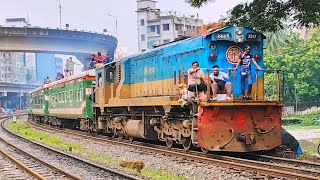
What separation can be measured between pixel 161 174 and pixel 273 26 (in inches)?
232

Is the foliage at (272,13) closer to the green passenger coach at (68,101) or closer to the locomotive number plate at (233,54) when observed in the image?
the locomotive number plate at (233,54)

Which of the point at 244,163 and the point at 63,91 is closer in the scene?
the point at 244,163

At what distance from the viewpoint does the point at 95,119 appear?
69.5 feet

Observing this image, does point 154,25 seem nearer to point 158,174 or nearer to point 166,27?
point 166,27

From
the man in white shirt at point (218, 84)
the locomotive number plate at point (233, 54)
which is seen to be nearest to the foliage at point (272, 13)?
the locomotive number plate at point (233, 54)

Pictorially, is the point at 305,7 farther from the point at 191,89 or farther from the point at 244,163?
the point at 244,163

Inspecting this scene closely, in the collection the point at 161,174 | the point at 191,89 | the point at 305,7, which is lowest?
the point at 161,174

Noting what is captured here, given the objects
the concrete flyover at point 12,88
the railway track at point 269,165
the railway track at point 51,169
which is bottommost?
the railway track at point 51,169

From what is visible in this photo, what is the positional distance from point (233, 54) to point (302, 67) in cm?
2986

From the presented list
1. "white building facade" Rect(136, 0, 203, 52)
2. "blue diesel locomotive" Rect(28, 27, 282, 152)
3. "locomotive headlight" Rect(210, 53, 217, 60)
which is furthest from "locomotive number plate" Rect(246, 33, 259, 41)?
"white building facade" Rect(136, 0, 203, 52)

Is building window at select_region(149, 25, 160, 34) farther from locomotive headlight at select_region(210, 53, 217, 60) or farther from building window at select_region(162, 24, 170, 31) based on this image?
locomotive headlight at select_region(210, 53, 217, 60)

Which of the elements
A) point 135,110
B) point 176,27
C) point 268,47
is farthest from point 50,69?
point 135,110

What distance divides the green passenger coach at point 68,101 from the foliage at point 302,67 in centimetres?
1973

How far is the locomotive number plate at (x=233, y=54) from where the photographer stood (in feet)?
41.8
